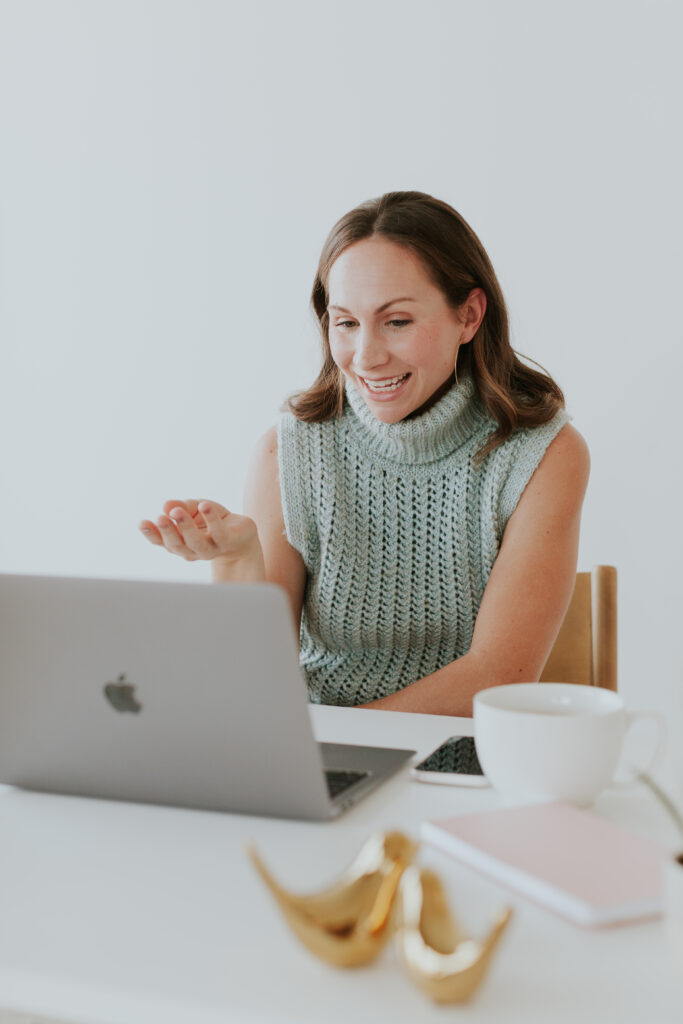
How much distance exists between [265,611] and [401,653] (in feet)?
2.82

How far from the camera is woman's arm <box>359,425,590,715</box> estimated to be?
Answer: 1.29 metres

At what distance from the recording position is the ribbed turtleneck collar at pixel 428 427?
1.52 m

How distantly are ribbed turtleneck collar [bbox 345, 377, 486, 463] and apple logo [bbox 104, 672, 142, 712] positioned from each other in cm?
84

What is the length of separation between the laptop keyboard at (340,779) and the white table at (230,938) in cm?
2

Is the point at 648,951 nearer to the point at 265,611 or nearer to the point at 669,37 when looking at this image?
the point at 265,611

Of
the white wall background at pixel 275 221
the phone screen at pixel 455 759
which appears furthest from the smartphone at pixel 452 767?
the white wall background at pixel 275 221

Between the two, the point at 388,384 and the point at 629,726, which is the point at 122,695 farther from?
the point at 388,384

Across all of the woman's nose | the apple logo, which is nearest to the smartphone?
the apple logo

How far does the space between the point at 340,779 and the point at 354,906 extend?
0.29m

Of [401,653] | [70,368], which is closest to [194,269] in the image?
[70,368]

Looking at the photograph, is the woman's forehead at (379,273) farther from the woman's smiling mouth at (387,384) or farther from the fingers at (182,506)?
the fingers at (182,506)

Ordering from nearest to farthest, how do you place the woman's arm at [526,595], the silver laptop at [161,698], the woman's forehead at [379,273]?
the silver laptop at [161,698] < the woman's arm at [526,595] < the woman's forehead at [379,273]

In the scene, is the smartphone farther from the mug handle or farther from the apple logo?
the apple logo

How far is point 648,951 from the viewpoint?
543mm
